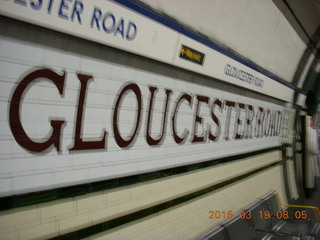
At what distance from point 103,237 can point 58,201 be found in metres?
0.55

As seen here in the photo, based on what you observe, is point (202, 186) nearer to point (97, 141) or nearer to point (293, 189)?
point (97, 141)

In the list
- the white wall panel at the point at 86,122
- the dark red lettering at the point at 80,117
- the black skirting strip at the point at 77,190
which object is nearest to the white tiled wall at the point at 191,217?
the black skirting strip at the point at 77,190

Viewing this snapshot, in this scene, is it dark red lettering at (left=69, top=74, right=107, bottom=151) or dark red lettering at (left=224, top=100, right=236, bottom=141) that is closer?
dark red lettering at (left=69, top=74, right=107, bottom=151)

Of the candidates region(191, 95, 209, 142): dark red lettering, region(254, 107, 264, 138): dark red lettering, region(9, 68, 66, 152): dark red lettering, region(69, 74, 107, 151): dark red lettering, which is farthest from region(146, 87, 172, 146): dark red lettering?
region(254, 107, 264, 138): dark red lettering

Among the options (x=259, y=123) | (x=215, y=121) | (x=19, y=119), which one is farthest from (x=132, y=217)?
(x=259, y=123)

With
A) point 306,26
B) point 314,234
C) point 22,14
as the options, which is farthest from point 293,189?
point 22,14

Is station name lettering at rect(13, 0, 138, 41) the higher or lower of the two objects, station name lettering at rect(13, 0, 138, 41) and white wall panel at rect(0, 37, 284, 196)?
the higher

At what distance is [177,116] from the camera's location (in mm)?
3078

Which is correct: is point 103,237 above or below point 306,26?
below

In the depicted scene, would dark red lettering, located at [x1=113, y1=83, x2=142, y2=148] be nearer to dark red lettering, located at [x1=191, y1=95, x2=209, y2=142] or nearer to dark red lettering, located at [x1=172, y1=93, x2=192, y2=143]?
dark red lettering, located at [x1=172, y1=93, x2=192, y2=143]
